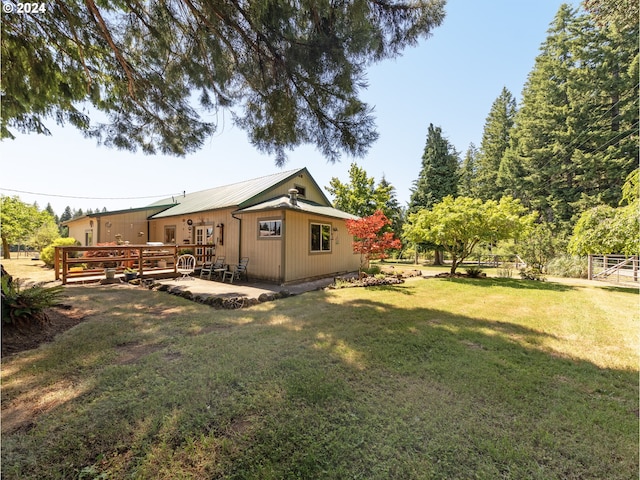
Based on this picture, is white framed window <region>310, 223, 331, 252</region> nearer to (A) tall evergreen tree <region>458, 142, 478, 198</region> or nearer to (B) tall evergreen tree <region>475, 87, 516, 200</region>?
(B) tall evergreen tree <region>475, 87, 516, 200</region>

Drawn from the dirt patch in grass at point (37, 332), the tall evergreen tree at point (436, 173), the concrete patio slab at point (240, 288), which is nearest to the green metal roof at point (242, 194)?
the concrete patio slab at point (240, 288)

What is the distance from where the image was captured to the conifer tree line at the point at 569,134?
60.8 feet

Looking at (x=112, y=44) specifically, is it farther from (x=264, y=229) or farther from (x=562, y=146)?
(x=562, y=146)

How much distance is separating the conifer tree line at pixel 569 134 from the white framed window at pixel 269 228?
1637 centimetres

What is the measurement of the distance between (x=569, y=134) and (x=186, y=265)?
96.9ft

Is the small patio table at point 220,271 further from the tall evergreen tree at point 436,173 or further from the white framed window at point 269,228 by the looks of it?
the tall evergreen tree at point 436,173

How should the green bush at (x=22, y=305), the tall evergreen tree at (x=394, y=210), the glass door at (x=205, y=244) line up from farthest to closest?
the tall evergreen tree at (x=394, y=210)
the glass door at (x=205, y=244)
the green bush at (x=22, y=305)

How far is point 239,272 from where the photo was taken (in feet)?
32.9

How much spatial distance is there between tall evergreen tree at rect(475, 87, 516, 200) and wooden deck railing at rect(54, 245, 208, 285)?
27712 millimetres

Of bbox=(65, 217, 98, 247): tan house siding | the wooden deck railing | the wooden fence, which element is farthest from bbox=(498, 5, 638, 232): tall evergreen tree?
bbox=(65, 217, 98, 247): tan house siding

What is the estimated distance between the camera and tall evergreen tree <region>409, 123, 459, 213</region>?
21.7m

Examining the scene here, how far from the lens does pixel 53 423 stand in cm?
213

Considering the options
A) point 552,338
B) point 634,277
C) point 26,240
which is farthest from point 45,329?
point 26,240

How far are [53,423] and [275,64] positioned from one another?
16.9ft
